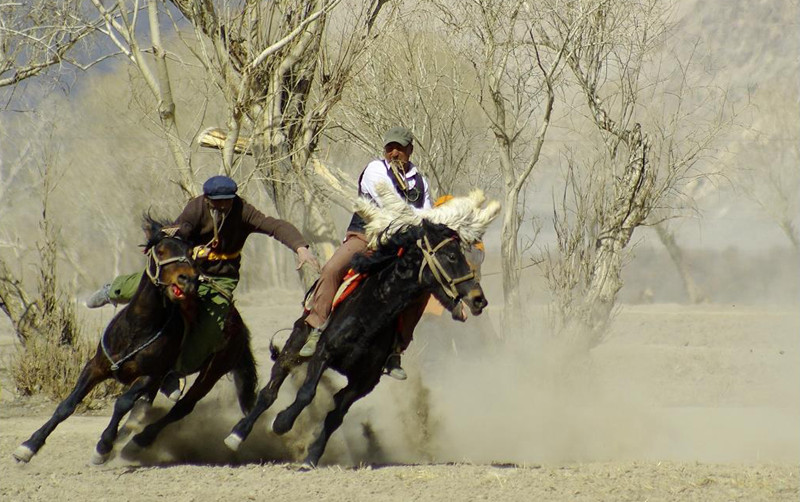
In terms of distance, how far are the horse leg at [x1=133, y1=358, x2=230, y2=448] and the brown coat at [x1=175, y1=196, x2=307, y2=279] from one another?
2.75ft

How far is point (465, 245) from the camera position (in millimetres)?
7828

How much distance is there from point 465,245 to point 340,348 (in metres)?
1.21

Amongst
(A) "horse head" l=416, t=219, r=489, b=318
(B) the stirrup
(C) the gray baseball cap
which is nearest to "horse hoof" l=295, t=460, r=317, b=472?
(B) the stirrup

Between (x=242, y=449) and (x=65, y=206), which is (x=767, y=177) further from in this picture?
(x=242, y=449)

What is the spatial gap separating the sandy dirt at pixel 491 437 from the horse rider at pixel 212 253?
33.4 inches

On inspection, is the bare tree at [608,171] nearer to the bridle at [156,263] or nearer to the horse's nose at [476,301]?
the horse's nose at [476,301]

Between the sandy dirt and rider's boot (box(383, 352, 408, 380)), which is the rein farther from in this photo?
rider's boot (box(383, 352, 408, 380))

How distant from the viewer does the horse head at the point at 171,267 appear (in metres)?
7.38

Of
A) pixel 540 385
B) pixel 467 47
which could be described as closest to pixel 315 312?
pixel 540 385

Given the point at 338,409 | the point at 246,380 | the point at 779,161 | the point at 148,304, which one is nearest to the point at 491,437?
the point at 246,380

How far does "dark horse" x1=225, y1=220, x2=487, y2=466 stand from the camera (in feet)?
25.1

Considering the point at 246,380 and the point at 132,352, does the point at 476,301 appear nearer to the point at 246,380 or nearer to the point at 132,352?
the point at 132,352

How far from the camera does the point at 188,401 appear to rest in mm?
8805

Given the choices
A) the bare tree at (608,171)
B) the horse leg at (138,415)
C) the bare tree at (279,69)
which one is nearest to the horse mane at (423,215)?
the horse leg at (138,415)
